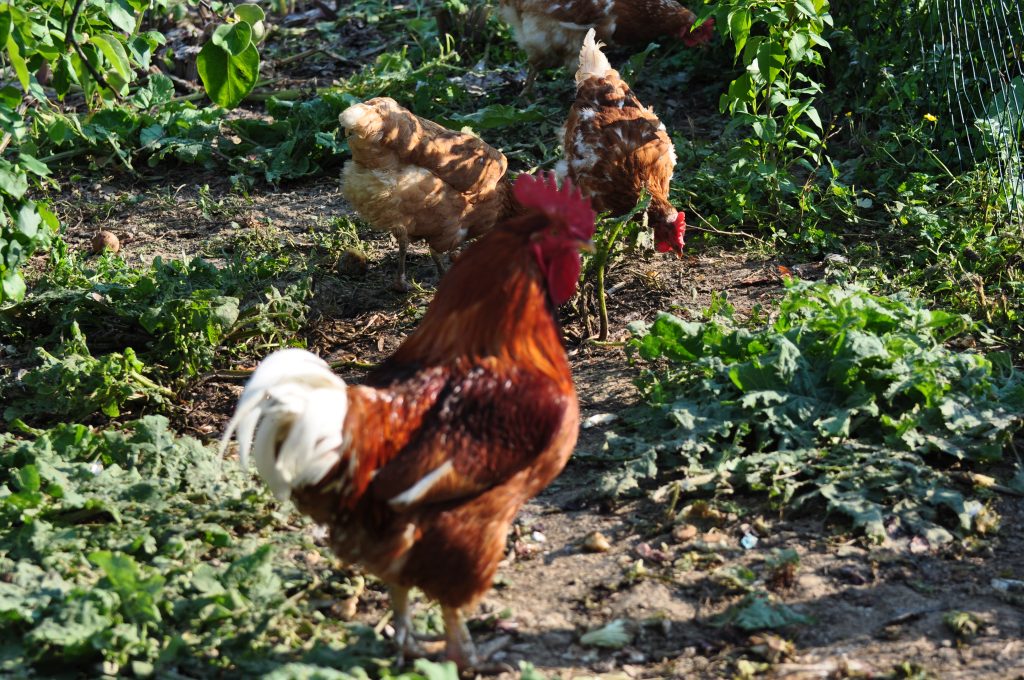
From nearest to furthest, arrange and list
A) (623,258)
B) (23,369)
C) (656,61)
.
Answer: (23,369)
(623,258)
(656,61)

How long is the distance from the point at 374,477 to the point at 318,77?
21.7 feet

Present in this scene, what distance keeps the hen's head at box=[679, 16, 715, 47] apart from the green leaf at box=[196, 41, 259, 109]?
5.58 metres

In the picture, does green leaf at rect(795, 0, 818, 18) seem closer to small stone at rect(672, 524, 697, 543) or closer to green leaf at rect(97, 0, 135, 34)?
small stone at rect(672, 524, 697, 543)

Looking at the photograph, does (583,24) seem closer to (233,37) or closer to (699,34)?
(699,34)

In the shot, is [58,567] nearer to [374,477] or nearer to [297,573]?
[297,573]

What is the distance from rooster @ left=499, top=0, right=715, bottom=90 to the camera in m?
8.25

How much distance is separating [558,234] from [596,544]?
50.1 inches

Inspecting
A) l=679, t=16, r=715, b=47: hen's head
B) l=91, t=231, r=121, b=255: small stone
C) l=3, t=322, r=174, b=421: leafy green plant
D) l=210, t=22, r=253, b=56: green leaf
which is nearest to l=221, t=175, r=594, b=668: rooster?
l=210, t=22, r=253, b=56: green leaf

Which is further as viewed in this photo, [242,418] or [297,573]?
[297,573]

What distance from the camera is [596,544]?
390 cm

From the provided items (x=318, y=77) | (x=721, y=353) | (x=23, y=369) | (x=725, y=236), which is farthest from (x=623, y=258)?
(x=318, y=77)

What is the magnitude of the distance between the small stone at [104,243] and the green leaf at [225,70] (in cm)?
336

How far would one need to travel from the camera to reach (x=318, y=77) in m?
8.92

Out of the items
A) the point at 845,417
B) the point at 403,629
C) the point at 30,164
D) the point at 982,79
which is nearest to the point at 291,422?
the point at 403,629
